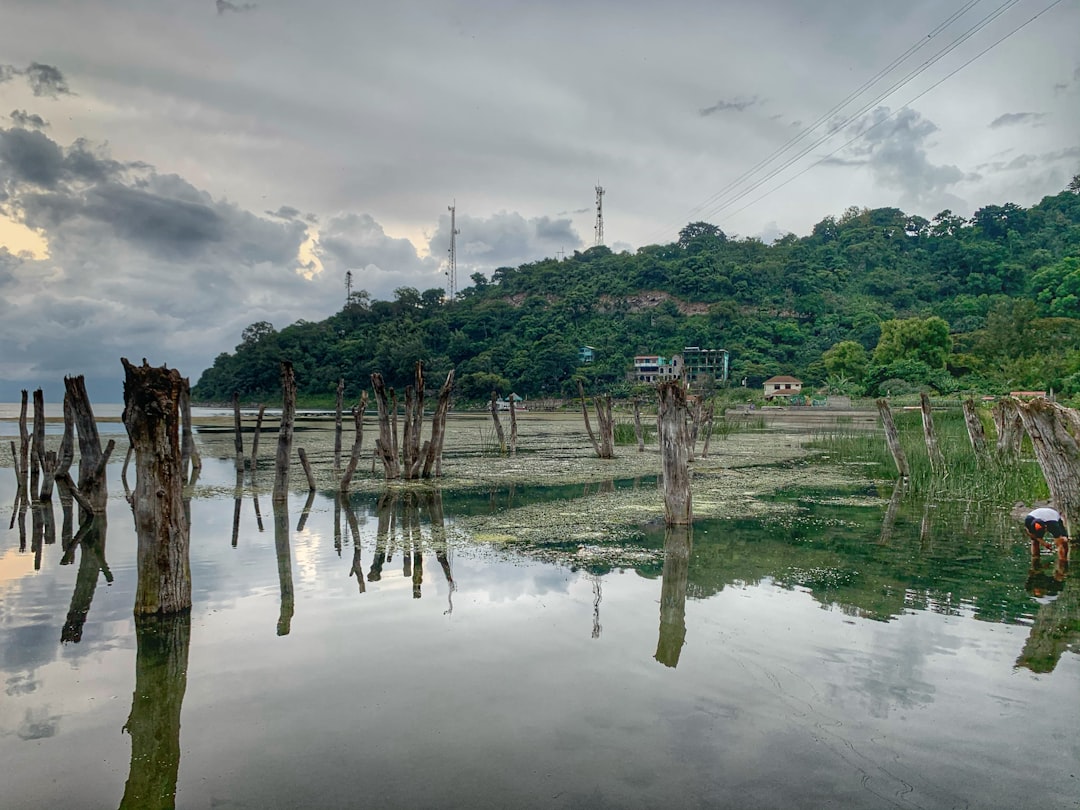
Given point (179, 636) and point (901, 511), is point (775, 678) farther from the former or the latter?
point (901, 511)

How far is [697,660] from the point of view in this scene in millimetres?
5332

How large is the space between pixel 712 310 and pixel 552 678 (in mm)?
85069

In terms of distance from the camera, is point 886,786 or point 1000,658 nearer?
point 886,786

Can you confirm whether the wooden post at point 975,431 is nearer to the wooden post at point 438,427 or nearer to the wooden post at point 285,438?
the wooden post at point 438,427

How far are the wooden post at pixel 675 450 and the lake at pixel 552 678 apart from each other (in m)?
1.10


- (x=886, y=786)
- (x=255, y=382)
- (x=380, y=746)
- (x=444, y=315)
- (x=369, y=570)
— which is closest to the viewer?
(x=886, y=786)

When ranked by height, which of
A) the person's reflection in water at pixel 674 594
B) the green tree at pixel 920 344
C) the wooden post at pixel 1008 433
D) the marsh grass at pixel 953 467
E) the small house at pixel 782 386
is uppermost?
the green tree at pixel 920 344

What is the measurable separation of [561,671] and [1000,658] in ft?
11.0

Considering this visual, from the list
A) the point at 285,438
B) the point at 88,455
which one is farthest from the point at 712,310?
the point at 88,455

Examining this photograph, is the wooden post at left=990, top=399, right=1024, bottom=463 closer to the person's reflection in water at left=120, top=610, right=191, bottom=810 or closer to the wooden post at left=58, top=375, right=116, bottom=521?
the person's reflection in water at left=120, top=610, right=191, bottom=810

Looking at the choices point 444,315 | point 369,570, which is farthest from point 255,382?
point 369,570

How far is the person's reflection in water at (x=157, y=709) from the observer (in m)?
3.69

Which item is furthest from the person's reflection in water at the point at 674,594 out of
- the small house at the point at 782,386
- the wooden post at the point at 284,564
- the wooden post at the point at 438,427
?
the small house at the point at 782,386

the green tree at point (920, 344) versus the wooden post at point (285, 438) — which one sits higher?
the green tree at point (920, 344)
